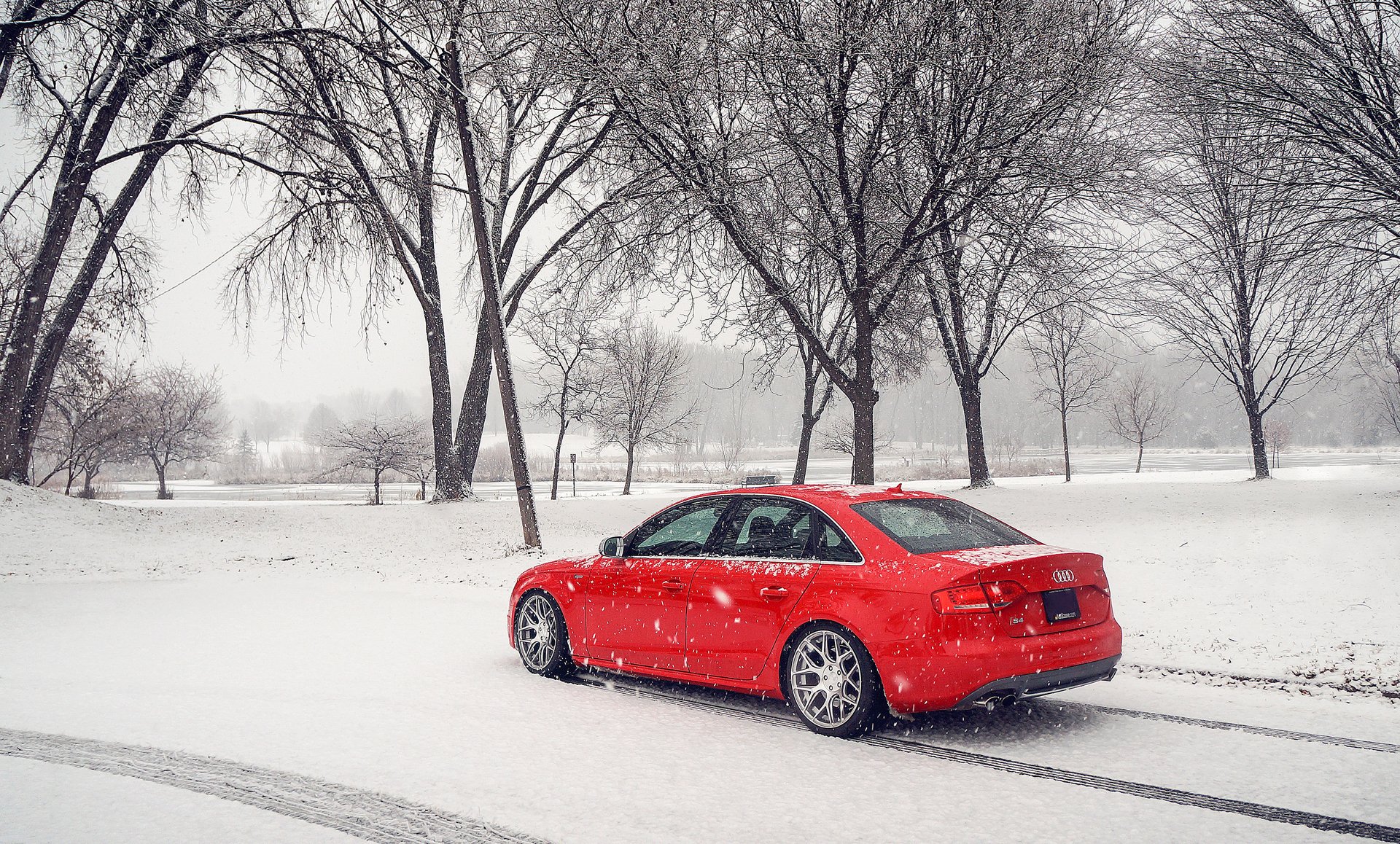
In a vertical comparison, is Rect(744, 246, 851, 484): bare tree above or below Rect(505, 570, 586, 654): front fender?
above

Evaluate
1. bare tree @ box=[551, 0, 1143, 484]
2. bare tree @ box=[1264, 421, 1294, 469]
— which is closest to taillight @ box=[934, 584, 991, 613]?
bare tree @ box=[551, 0, 1143, 484]

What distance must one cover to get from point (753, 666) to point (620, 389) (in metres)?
35.7

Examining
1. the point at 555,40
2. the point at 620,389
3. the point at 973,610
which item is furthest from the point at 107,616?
the point at 620,389

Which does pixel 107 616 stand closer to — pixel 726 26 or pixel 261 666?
pixel 261 666

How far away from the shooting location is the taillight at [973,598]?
4.74 m

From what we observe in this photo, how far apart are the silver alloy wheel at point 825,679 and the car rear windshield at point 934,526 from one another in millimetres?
705

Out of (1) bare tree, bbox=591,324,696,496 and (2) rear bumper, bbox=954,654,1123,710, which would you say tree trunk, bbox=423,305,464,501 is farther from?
(2) rear bumper, bbox=954,654,1123,710

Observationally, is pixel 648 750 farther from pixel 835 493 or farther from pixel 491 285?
pixel 491 285

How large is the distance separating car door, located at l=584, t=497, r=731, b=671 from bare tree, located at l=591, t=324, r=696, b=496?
32098 millimetres

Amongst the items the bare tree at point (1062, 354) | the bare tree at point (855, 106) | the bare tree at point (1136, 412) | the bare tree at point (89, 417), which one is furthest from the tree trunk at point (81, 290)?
the bare tree at point (1136, 412)

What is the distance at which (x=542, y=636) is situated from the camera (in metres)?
6.96

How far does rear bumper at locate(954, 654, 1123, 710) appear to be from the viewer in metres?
4.70

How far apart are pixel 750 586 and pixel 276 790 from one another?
2765 millimetres

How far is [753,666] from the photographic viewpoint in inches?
218
